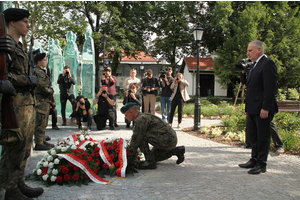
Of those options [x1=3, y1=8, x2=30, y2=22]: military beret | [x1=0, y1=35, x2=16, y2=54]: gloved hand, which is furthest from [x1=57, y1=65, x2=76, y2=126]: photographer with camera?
[x1=0, y1=35, x2=16, y2=54]: gloved hand

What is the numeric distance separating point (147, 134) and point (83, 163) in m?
1.18

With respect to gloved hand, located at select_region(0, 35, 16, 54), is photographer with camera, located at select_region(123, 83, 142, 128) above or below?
below

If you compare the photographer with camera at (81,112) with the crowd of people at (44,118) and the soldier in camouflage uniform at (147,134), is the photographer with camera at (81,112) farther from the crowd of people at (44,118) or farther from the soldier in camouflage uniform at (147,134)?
the soldier in camouflage uniform at (147,134)

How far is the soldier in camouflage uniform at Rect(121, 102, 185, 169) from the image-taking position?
4.25 meters

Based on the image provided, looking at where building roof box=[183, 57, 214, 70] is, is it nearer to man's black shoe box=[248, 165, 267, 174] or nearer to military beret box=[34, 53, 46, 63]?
military beret box=[34, 53, 46, 63]

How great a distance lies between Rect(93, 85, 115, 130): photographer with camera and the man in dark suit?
204 inches

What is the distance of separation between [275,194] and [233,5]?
29833mm

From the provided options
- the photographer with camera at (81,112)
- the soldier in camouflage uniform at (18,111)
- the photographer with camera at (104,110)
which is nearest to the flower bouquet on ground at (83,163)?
the soldier in camouflage uniform at (18,111)

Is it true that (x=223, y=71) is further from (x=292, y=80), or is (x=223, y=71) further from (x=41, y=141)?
(x=41, y=141)

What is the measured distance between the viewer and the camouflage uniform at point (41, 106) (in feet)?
19.0

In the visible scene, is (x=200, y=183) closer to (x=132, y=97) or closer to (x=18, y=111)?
(x=18, y=111)

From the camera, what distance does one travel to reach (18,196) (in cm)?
297

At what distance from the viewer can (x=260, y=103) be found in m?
4.42

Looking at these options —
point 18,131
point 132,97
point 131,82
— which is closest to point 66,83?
point 131,82
